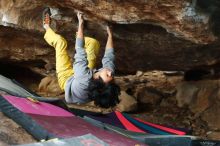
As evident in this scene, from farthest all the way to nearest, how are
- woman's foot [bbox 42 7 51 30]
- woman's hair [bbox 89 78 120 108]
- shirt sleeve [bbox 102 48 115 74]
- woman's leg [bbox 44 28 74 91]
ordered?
woman's foot [bbox 42 7 51 30] → woman's leg [bbox 44 28 74 91] → shirt sleeve [bbox 102 48 115 74] → woman's hair [bbox 89 78 120 108]

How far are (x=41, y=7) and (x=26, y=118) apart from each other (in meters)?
1.78

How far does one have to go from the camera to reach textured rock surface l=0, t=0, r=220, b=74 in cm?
468

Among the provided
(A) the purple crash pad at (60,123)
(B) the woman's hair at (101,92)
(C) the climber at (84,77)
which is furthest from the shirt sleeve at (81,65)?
(A) the purple crash pad at (60,123)

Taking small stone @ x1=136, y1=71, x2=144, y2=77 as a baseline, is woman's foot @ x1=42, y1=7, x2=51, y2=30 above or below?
above

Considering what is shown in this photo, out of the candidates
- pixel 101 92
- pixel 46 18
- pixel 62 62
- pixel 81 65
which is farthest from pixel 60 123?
pixel 46 18

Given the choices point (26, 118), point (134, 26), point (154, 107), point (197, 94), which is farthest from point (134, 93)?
point (26, 118)

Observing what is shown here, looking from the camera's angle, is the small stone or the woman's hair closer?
the woman's hair

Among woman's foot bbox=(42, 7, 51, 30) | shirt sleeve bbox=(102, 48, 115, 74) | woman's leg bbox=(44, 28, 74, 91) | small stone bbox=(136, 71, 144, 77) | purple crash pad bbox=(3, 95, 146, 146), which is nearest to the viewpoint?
purple crash pad bbox=(3, 95, 146, 146)

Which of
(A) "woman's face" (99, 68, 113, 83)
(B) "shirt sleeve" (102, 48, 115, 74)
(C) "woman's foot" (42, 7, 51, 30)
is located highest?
(C) "woman's foot" (42, 7, 51, 30)

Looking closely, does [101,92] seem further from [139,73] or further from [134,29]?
[139,73]

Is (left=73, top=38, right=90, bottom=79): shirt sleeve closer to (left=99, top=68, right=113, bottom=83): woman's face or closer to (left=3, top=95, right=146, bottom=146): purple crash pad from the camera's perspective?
(left=99, top=68, right=113, bottom=83): woman's face

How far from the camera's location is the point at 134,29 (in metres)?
5.61

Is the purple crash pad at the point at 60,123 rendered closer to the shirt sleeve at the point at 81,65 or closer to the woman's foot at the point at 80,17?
the shirt sleeve at the point at 81,65

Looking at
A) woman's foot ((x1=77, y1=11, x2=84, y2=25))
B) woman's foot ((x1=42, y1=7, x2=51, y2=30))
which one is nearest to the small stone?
woman's foot ((x1=42, y1=7, x2=51, y2=30))
